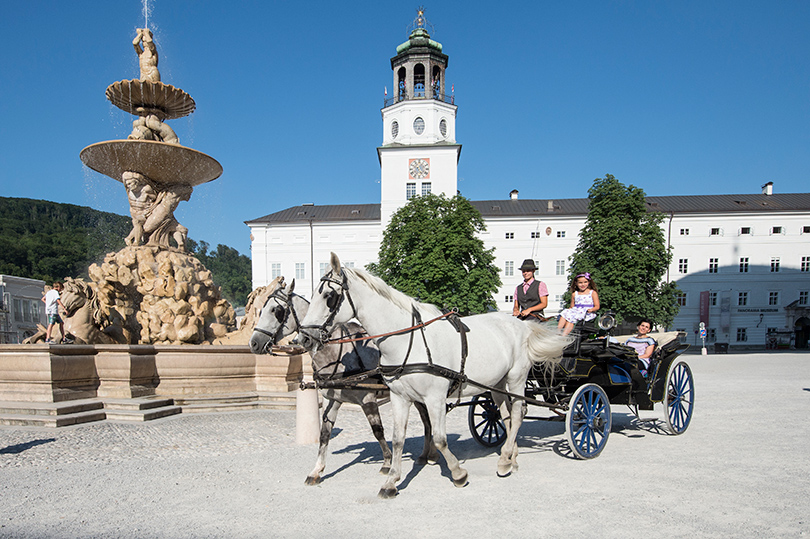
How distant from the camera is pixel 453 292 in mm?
36094

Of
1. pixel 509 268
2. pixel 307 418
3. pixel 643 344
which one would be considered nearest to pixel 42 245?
pixel 509 268

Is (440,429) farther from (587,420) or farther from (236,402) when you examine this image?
(236,402)

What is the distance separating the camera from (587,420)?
21.6ft

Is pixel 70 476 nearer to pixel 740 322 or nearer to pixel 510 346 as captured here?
pixel 510 346

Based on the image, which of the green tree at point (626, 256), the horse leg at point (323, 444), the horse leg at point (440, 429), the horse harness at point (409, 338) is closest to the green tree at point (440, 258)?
the green tree at point (626, 256)

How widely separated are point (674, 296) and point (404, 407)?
34.7 m

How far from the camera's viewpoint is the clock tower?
50.9 metres

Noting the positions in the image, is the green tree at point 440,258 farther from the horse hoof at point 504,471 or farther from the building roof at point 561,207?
the horse hoof at point 504,471

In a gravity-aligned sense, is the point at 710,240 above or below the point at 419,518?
above

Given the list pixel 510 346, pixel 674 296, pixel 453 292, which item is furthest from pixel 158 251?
pixel 674 296

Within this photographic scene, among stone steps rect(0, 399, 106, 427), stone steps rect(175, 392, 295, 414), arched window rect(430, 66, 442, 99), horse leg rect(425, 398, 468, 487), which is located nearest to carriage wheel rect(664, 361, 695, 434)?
horse leg rect(425, 398, 468, 487)

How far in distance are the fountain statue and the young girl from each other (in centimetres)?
707

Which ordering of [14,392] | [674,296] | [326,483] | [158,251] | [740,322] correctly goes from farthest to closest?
[740,322] → [674,296] → [158,251] → [14,392] → [326,483]

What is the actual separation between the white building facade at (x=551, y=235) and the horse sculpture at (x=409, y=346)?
45852 millimetres
